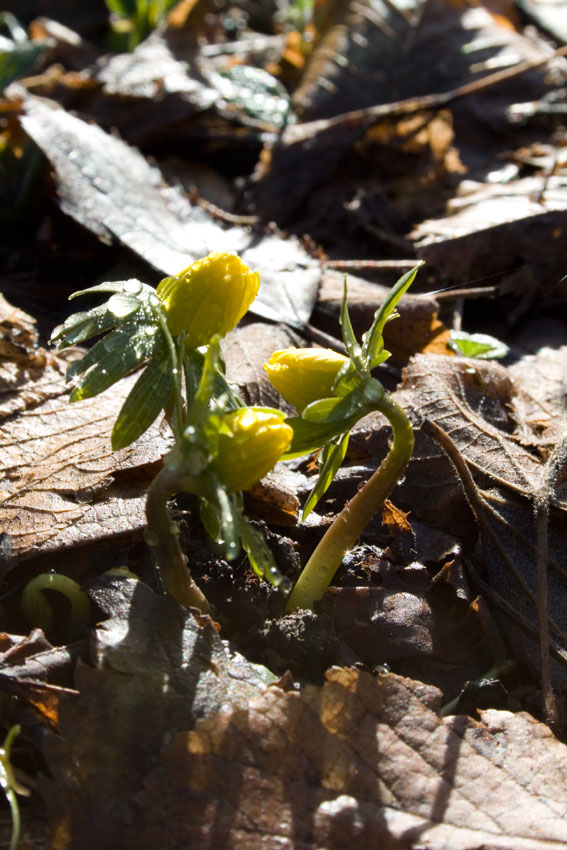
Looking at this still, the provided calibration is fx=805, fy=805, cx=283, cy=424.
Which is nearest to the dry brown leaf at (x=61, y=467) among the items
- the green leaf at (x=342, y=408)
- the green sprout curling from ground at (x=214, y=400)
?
the green sprout curling from ground at (x=214, y=400)

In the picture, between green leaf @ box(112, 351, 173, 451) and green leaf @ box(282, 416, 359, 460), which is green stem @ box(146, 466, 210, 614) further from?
green leaf @ box(282, 416, 359, 460)

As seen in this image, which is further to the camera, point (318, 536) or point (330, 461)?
point (318, 536)

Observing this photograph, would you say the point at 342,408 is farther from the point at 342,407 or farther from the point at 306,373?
the point at 306,373

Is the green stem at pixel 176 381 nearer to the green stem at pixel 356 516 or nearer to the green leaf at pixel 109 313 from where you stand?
the green leaf at pixel 109 313

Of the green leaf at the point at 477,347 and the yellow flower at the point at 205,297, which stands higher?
the yellow flower at the point at 205,297

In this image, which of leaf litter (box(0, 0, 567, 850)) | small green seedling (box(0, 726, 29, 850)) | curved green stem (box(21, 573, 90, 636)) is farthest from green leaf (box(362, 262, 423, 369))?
small green seedling (box(0, 726, 29, 850))

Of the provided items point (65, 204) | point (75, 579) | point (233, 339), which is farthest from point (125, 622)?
point (65, 204)

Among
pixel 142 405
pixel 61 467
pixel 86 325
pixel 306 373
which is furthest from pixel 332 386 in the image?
pixel 61 467
